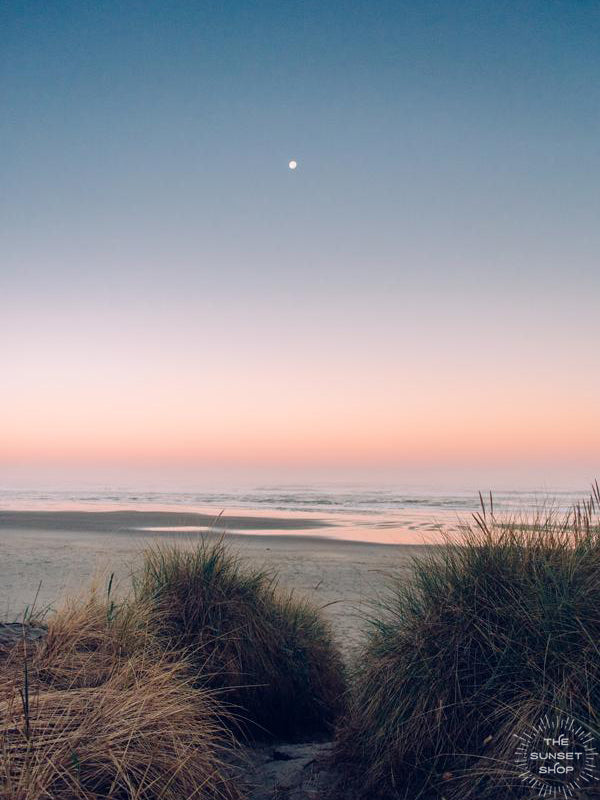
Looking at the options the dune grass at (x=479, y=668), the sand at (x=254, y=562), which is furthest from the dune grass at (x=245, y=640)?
the dune grass at (x=479, y=668)

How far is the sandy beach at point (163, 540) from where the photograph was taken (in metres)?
10.1

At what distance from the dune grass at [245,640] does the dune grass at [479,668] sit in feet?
3.65

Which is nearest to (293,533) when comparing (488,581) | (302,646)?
(302,646)

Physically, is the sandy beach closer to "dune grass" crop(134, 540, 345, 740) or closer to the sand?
the sand

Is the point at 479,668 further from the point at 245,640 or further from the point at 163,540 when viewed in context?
the point at 163,540

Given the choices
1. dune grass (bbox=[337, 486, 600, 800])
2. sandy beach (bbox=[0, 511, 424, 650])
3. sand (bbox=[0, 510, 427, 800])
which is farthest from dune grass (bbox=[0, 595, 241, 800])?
sandy beach (bbox=[0, 511, 424, 650])

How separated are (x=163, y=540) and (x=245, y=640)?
2074 mm

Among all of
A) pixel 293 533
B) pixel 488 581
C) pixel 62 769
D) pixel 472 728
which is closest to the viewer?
pixel 62 769

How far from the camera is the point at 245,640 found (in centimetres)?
514

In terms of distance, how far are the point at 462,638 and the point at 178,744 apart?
5.32ft

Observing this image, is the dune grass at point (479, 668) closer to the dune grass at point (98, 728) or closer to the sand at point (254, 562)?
the sand at point (254, 562)

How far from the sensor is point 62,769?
2.77m

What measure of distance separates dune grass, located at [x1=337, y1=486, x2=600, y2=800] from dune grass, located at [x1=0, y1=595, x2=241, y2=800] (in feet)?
2.95

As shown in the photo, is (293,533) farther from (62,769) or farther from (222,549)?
(62,769)
